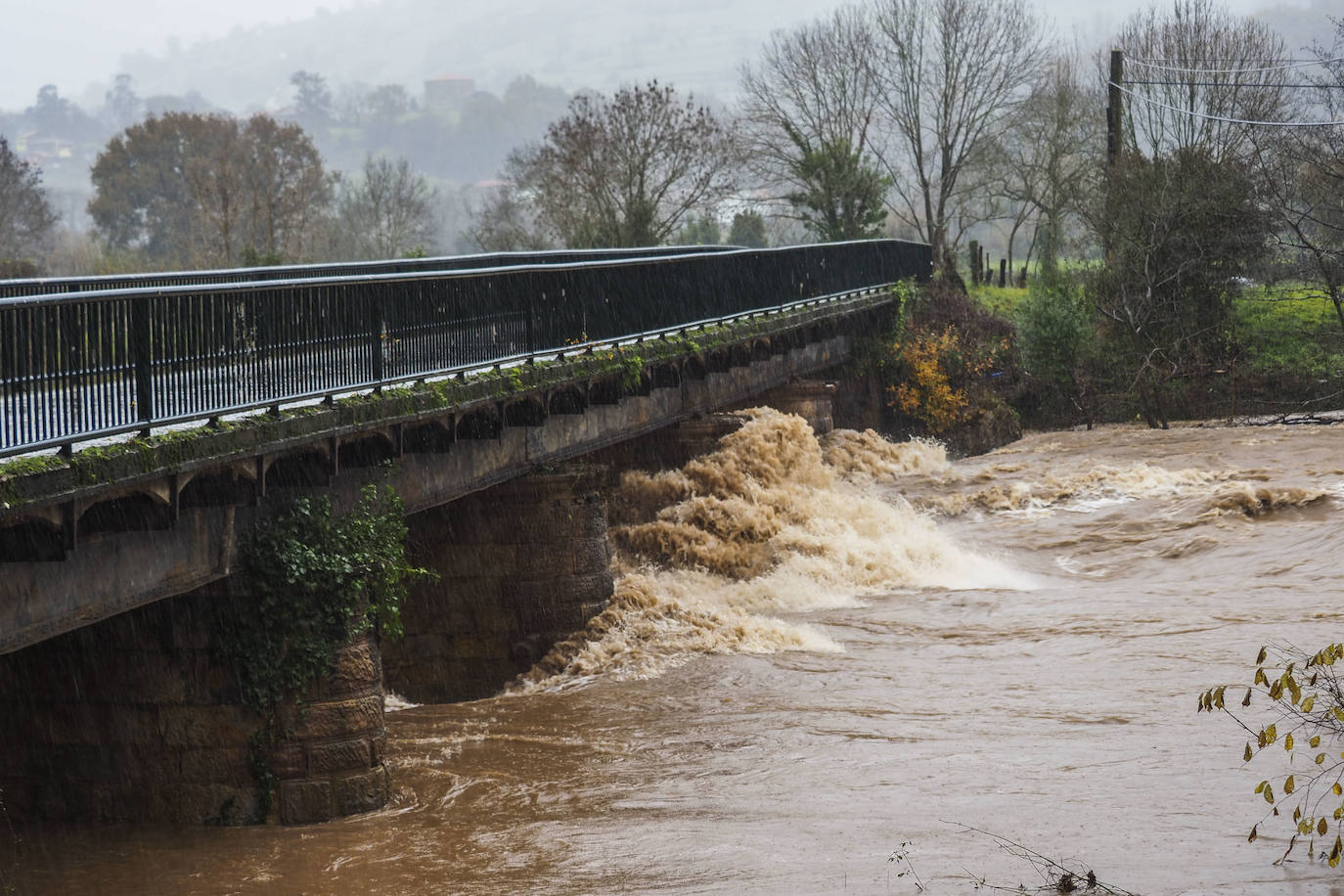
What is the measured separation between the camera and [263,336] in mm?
11523

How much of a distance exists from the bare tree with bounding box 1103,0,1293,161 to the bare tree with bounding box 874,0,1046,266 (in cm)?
599

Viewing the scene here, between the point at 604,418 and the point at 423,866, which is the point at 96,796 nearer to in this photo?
the point at 423,866

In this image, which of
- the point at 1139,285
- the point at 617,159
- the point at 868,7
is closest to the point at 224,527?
the point at 1139,285

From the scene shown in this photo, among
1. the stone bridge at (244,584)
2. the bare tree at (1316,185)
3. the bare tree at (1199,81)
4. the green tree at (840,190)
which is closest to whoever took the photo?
the stone bridge at (244,584)

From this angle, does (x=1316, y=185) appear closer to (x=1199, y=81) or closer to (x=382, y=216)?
(x=1199, y=81)

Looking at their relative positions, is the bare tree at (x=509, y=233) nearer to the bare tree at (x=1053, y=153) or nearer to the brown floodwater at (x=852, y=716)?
the bare tree at (x=1053, y=153)

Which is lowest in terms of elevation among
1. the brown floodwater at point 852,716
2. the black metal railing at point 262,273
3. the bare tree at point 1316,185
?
the brown floodwater at point 852,716

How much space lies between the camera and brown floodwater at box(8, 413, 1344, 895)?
10.4m

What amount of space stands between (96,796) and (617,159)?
41796mm

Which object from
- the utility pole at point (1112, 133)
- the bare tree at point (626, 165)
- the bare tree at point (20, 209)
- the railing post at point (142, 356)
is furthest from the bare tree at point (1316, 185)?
the bare tree at point (20, 209)

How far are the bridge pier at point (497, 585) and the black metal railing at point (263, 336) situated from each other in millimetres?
2153

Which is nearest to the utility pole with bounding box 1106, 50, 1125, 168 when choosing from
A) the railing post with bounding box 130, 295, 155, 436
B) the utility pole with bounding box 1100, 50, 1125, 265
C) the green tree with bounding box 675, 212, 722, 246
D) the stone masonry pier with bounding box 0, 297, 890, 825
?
the utility pole with bounding box 1100, 50, 1125, 265

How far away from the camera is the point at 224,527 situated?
11562 millimetres

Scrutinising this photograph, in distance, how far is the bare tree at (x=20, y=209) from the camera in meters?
80.1
